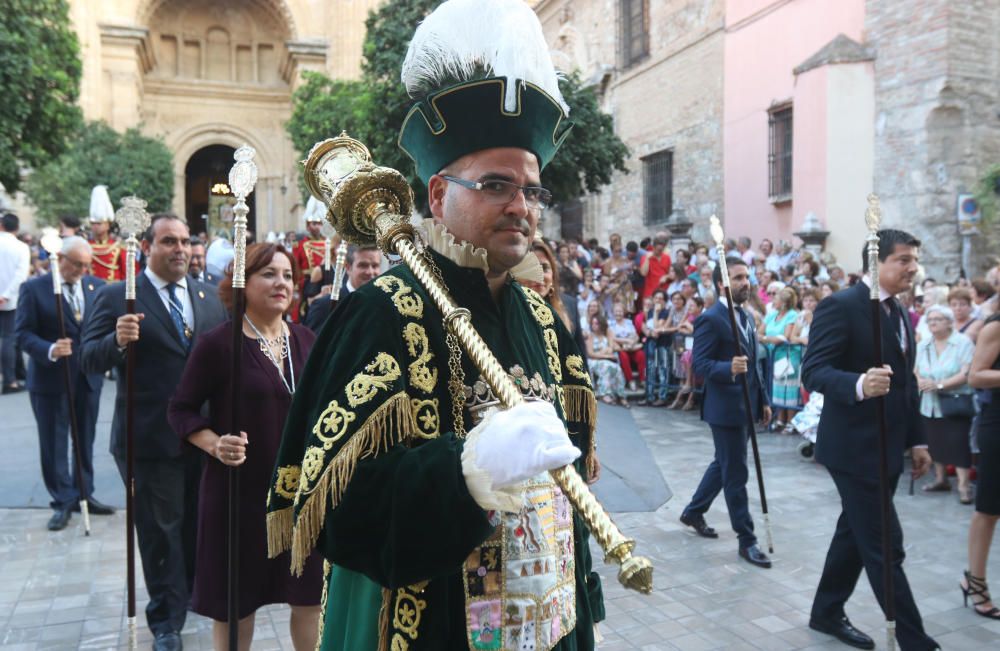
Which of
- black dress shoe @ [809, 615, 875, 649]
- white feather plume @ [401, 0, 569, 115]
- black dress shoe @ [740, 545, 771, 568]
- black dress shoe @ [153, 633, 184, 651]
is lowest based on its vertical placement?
black dress shoe @ [809, 615, 875, 649]

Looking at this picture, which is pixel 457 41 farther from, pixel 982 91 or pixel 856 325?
pixel 982 91

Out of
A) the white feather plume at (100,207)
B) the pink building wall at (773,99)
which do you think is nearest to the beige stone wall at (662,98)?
the pink building wall at (773,99)

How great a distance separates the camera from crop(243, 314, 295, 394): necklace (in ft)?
12.8

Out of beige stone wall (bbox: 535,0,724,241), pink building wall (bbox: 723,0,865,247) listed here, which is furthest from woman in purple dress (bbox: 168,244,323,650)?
beige stone wall (bbox: 535,0,724,241)

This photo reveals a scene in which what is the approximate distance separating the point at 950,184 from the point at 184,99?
108 feet

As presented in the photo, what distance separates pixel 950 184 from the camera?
45.5ft

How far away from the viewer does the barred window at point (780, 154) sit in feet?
54.3

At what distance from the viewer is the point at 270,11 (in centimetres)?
3762

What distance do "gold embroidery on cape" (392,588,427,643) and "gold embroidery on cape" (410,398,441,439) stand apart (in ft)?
1.25

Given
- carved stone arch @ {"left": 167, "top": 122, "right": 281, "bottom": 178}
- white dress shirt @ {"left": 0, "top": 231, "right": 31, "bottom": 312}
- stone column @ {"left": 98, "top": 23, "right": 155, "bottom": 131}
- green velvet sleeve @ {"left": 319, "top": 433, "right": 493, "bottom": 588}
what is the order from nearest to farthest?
green velvet sleeve @ {"left": 319, "top": 433, "right": 493, "bottom": 588} → white dress shirt @ {"left": 0, "top": 231, "right": 31, "bottom": 312} → stone column @ {"left": 98, "top": 23, "right": 155, "bottom": 131} → carved stone arch @ {"left": 167, "top": 122, "right": 281, "bottom": 178}

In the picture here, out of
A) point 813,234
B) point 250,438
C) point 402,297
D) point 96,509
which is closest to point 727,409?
point 250,438

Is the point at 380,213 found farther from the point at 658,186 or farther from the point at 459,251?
the point at 658,186

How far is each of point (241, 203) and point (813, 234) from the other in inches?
529

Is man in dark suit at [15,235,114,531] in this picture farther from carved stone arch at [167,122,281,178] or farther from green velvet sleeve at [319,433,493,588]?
carved stone arch at [167,122,281,178]
